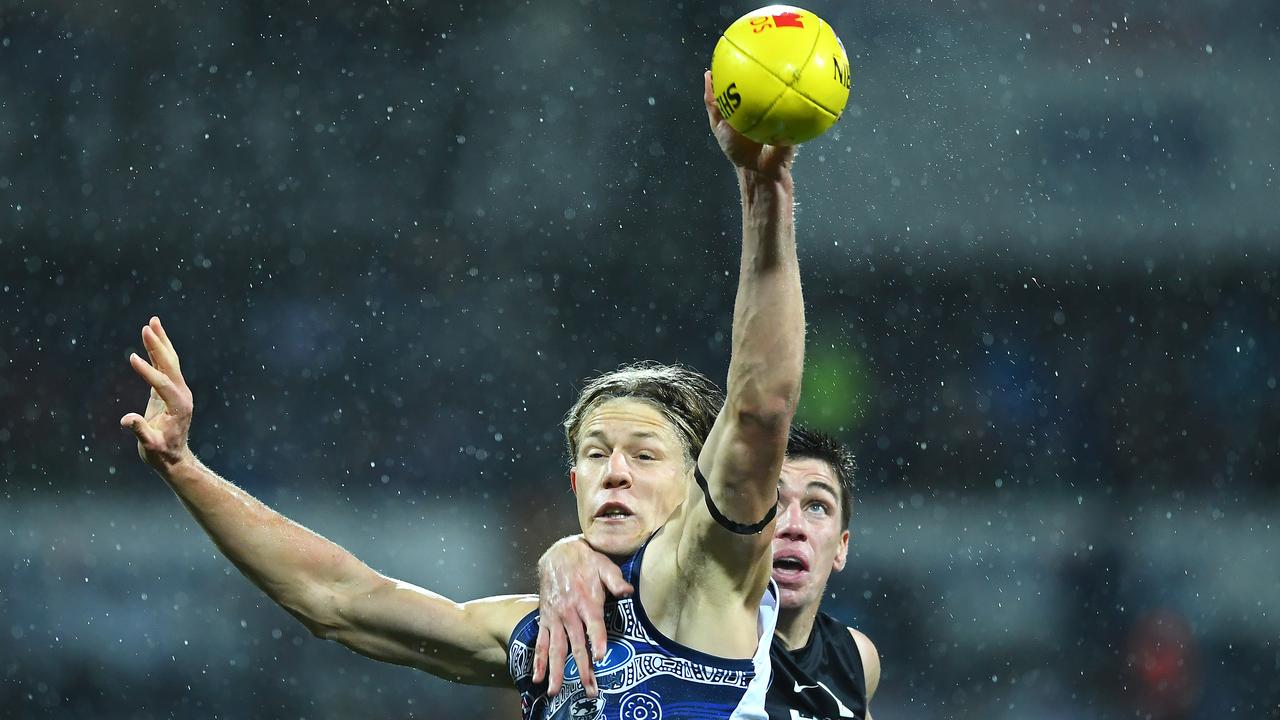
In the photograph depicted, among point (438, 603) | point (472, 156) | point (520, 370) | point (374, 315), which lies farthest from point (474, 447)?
point (438, 603)

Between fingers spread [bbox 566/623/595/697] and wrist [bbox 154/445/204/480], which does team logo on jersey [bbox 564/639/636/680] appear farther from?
wrist [bbox 154/445/204/480]

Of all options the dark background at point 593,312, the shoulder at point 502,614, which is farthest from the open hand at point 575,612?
the dark background at point 593,312

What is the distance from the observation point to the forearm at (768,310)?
8.33 feet

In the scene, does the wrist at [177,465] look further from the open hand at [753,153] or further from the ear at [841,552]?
the ear at [841,552]

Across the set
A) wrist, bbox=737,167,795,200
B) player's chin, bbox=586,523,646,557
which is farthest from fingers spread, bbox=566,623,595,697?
wrist, bbox=737,167,795,200

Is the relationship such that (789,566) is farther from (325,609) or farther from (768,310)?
(768,310)

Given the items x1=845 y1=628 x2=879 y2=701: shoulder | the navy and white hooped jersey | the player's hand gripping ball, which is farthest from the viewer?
x1=845 y1=628 x2=879 y2=701: shoulder

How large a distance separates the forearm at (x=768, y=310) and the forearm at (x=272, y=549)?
1447 millimetres

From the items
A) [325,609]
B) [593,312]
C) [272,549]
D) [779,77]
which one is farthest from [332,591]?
[593,312]

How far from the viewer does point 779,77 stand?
2443mm

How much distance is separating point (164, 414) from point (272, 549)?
45 centimetres

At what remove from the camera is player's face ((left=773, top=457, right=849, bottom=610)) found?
4.09 metres

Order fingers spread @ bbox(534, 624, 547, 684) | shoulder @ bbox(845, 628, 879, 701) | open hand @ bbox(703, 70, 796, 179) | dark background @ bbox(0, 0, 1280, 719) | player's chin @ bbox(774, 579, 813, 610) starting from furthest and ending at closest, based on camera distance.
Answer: dark background @ bbox(0, 0, 1280, 719) → shoulder @ bbox(845, 628, 879, 701) → player's chin @ bbox(774, 579, 813, 610) → fingers spread @ bbox(534, 624, 547, 684) → open hand @ bbox(703, 70, 796, 179)

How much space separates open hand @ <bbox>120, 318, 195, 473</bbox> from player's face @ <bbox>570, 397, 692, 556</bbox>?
3.28 feet
